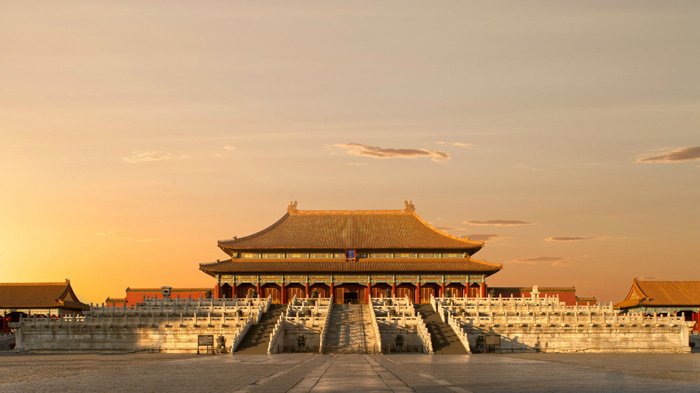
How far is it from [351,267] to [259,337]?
129ft

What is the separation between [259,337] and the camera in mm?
53688

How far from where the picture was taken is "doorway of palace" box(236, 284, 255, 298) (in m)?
93.7

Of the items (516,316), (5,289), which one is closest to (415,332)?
(516,316)

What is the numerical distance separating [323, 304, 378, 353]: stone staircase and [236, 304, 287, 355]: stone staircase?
3.62m

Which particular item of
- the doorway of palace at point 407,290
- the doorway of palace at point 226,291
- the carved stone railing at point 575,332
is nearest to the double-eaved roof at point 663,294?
the doorway of palace at point 407,290

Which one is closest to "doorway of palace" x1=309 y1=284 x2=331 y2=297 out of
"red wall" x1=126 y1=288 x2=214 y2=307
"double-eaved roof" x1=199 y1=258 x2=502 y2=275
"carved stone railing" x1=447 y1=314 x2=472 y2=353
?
"double-eaved roof" x1=199 y1=258 x2=502 y2=275

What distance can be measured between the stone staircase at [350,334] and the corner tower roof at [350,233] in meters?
31.7

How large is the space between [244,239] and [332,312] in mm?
34725

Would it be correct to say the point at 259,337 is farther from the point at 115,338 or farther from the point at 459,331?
the point at 459,331

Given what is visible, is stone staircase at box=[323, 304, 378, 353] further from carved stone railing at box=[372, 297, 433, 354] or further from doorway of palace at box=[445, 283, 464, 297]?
doorway of palace at box=[445, 283, 464, 297]

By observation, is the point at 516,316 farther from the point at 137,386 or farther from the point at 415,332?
the point at 137,386

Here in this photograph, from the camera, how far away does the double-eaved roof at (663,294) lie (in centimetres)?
9850

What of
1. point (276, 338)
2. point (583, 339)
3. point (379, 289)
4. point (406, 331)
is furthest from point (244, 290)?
point (583, 339)

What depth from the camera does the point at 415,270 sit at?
299ft
